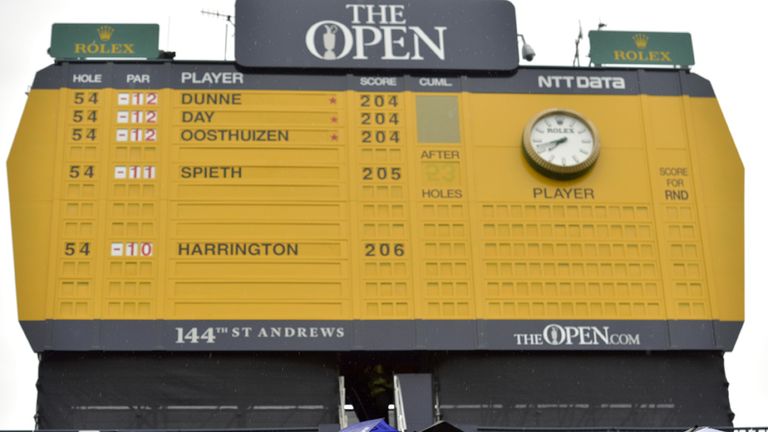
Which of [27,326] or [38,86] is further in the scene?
[38,86]

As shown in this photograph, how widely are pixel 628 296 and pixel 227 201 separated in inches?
235

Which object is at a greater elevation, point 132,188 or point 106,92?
point 106,92

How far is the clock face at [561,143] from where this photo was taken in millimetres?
20938

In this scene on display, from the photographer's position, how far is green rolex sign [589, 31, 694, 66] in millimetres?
22391

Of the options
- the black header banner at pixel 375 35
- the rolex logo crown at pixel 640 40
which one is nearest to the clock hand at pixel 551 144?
the black header banner at pixel 375 35

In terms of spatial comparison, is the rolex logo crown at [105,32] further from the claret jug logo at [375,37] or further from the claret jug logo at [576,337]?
the claret jug logo at [576,337]

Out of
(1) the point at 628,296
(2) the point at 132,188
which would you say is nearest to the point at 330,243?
(2) the point at 132,188

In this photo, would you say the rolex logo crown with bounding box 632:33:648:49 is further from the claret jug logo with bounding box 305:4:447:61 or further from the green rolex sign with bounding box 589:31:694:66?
the claret jug logo with bounding box 305:4:447:61

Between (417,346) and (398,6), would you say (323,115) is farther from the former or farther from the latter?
(417,346)

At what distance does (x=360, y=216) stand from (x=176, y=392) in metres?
3.63

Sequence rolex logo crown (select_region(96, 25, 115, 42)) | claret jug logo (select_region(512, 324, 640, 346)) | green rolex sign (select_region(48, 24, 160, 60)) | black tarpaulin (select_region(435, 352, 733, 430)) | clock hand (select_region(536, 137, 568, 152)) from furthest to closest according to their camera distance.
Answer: rolex logo crown (select_region(96, 25, 115, 42))
green rolex sign (select_region(48, 24, 160, 60))
clock hand (select_region(536, 137, 568, 152))
black tarpaulin (select_region(435, 352, 733, 430))
claret jug logo (select_region(512, 324, 640, 346))

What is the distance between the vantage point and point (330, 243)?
20.3m

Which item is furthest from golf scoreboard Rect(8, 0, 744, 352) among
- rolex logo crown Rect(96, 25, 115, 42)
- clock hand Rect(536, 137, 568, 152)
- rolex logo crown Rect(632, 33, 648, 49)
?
rolex logo crown Rect(632, 33, 648, 49)

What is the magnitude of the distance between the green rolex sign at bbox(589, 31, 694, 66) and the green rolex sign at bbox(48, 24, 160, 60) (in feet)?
22.8
